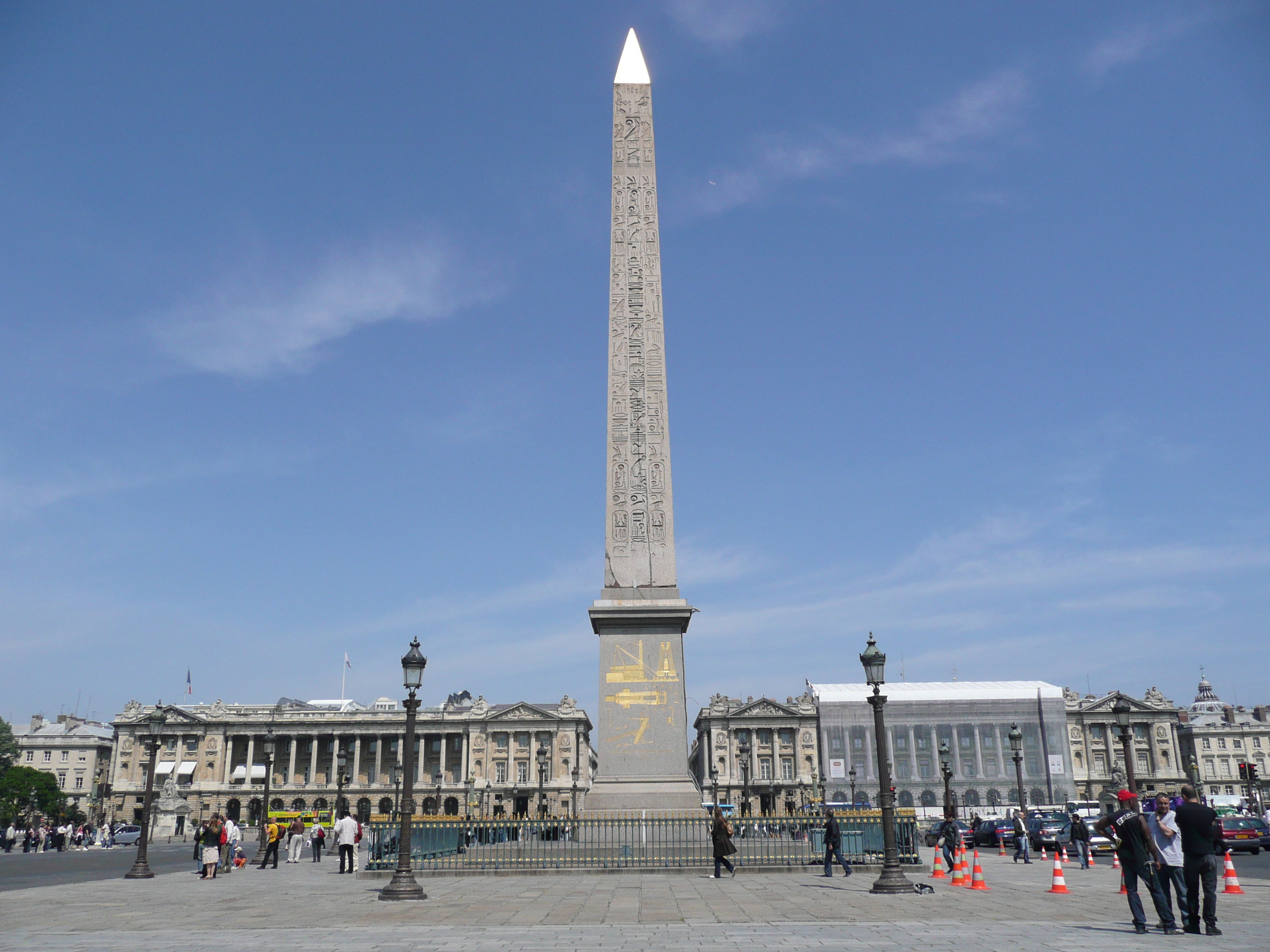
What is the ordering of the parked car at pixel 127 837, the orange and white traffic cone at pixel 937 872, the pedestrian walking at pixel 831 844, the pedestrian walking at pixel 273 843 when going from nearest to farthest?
the pedestrian walking at pixel 831 844 < the orange and white traffic cone at pixel 937 872 < the pedestrian walking at pixel 273 843 < the parked car at pixel 127 837

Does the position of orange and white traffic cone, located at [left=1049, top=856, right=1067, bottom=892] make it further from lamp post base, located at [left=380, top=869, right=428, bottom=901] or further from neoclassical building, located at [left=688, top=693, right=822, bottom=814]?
Result: neoclassical building, located at [left=688, top=693, right=822, bottom=814]

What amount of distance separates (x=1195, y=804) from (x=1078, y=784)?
109975mm

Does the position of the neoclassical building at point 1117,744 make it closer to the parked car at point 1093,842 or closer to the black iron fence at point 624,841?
the parked car at point 1093,842

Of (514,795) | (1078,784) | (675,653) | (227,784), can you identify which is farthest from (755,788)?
(675,653)

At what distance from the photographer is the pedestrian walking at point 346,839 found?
2330 cm

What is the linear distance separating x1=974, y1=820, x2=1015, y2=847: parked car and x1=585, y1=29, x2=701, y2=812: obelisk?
1996cm

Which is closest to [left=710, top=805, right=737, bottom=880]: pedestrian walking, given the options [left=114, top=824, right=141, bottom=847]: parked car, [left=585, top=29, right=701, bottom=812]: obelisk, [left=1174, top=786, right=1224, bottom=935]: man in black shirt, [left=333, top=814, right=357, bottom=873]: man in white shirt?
[left=585, top=29, right=701, bottom=812]: obelisk

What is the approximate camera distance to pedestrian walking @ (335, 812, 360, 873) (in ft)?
76.4

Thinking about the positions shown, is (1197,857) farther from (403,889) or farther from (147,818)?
(147,818)

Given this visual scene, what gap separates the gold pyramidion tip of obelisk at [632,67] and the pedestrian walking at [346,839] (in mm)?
19008

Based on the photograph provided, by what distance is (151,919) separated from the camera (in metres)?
13.2

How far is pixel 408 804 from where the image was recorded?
49.9 feet

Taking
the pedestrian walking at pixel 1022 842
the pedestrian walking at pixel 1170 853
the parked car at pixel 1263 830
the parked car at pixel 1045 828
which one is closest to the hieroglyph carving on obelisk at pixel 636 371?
the pedestrian walking at pixel 1170 853

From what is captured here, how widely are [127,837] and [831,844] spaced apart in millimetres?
60681
